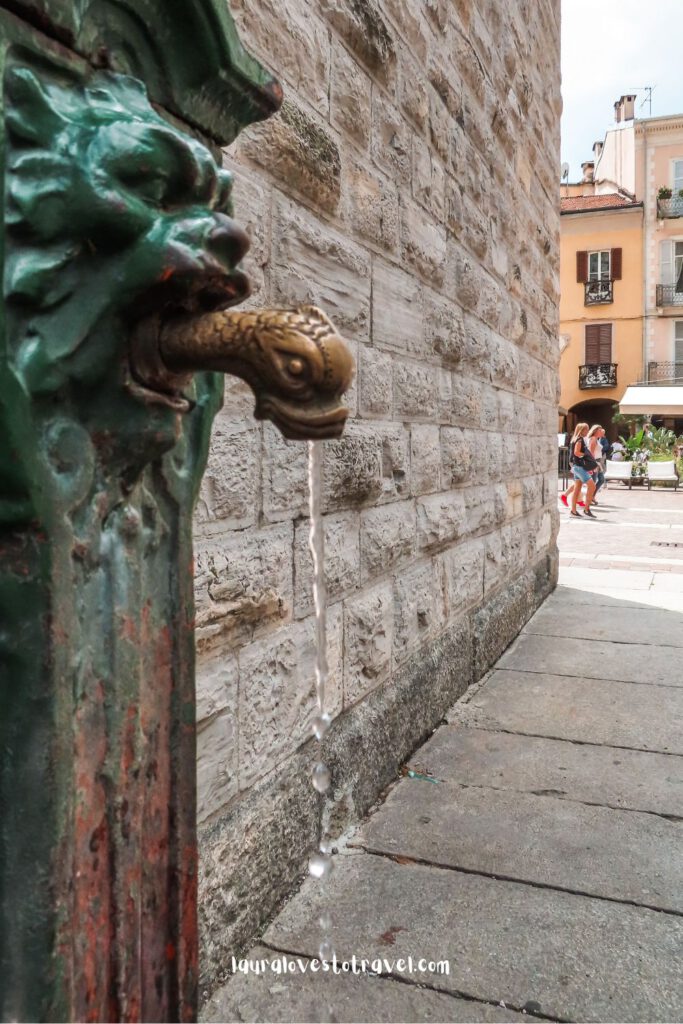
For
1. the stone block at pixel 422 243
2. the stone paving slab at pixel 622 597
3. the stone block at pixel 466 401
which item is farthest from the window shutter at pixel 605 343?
the stone block at pixel 422 243

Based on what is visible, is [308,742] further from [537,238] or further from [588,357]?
[588,357]

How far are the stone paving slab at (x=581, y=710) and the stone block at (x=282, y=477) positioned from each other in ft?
5.23

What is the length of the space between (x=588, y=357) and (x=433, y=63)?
3062cm

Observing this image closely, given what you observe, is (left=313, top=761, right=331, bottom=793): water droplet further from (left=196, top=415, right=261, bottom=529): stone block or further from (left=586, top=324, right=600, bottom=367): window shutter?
(left=586, top=324, right=600, bottom=367): window shutter

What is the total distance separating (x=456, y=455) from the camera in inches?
136

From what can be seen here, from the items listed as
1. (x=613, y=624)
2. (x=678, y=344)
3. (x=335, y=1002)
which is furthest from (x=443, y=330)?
(x=678, y=344)

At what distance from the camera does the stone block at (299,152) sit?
5.98 feet

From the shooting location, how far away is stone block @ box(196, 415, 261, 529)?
1.64m

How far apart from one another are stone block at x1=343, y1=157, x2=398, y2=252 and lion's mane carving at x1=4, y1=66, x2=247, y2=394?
173cm

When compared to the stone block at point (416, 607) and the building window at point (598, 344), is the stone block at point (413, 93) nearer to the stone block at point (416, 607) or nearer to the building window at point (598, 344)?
the stone block at point (416, 607)

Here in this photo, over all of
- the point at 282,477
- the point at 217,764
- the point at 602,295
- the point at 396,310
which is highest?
the point at 602,295

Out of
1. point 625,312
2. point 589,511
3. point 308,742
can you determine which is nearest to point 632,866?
point 308,742

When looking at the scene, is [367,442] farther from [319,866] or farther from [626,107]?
[626,107]

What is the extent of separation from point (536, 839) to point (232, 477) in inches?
53.7
